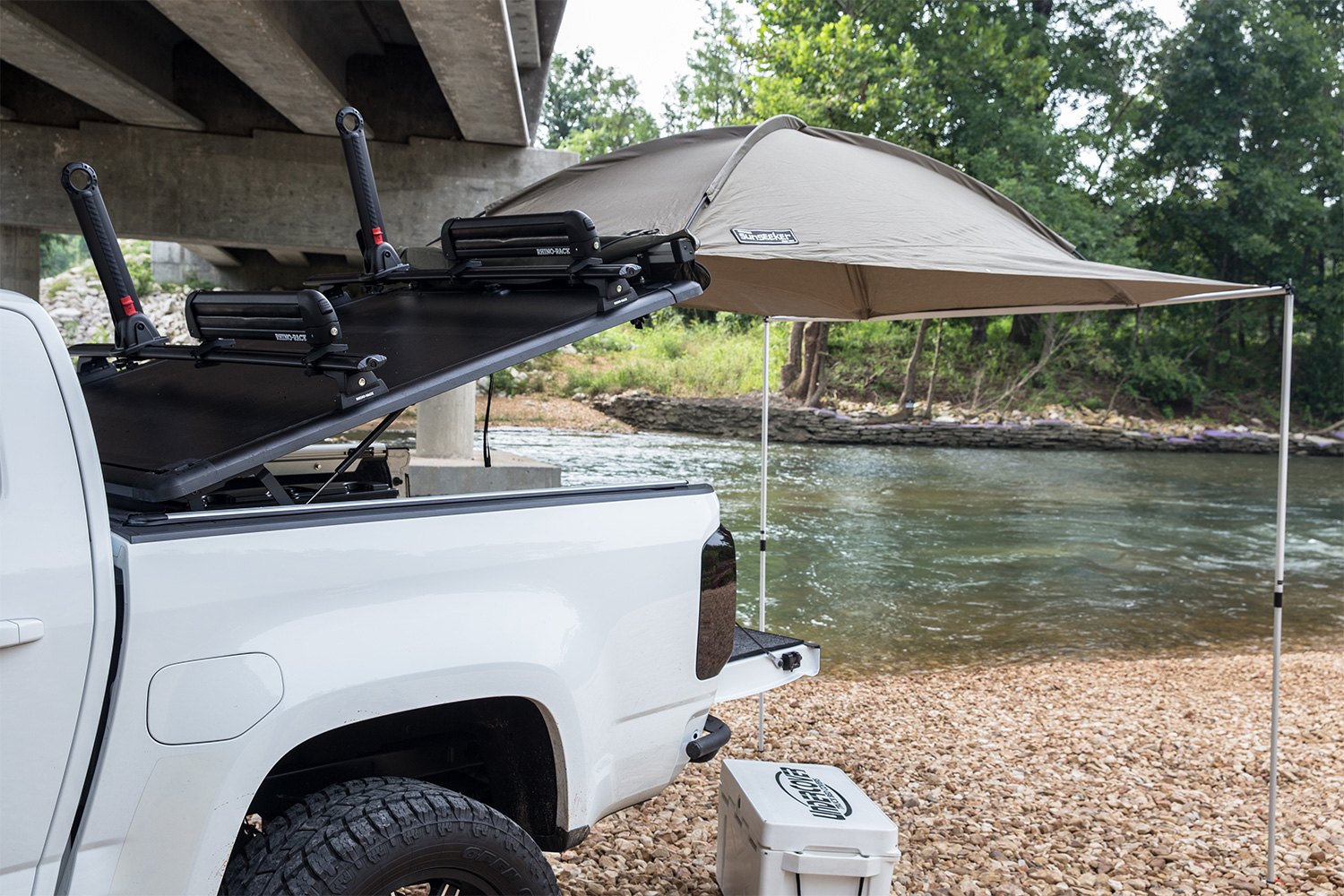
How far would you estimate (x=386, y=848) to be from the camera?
2111mm

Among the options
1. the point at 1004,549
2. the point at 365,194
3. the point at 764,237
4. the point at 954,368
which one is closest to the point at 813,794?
the point at 764,237

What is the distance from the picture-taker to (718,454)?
23625 mm

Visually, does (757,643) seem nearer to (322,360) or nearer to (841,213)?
(841,213)

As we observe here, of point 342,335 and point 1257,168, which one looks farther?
point 1257,168

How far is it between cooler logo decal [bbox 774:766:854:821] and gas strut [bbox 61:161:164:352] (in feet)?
7.80

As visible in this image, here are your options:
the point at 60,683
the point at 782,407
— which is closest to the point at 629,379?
the point at 782,407

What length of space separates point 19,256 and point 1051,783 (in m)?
9.46

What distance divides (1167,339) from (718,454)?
2109cm

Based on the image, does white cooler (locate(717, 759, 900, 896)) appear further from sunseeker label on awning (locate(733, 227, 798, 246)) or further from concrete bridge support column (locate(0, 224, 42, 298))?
concrete bridge support column (locate(0, 224, 42, 298))

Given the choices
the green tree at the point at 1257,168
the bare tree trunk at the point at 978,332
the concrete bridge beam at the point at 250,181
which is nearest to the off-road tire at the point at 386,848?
the concrete bridge beam at the point at 250,181

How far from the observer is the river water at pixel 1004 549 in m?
9.70

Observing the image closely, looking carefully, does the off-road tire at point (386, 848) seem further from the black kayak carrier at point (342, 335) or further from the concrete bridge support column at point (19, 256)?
the concrete bridge support column at point (19, 256)

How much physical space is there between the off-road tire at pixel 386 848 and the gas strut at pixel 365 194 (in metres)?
1.90

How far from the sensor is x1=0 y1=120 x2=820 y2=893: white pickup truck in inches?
71.7
